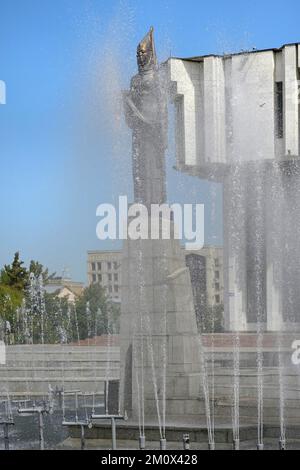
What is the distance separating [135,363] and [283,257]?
19.8 metres

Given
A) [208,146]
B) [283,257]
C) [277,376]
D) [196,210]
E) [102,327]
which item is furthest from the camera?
[102,327]

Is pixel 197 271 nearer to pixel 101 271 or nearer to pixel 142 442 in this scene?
pixel 101 271

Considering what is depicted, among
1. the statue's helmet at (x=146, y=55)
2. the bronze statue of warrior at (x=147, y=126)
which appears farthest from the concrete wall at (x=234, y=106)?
the bronze statue of warrior at (x=147, y=126)

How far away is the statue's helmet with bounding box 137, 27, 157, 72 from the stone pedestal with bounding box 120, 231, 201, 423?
2.86 meters

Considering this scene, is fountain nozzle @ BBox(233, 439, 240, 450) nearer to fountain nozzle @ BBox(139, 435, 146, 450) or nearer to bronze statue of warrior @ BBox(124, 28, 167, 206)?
fountain nozzle @ BBox(139, 435, 146, 450)

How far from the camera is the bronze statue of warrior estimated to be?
1441cm

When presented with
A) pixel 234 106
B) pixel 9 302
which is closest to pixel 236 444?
pixel 234 106

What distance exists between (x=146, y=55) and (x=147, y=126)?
118cm

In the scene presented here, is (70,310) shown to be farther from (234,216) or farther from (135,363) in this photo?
(135,363)

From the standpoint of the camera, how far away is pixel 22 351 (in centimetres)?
2650

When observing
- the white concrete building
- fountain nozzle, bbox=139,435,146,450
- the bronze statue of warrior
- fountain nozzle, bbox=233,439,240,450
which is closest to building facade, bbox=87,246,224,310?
the white concrete building

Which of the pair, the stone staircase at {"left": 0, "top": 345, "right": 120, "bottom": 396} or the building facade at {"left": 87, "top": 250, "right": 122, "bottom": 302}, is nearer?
the stone staircase at {"left": 0, "top": 345, "right": 120, "bottom": 396}

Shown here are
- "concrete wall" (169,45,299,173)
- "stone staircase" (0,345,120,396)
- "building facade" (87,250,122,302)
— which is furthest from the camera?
"building facade" (87,250,122,302)

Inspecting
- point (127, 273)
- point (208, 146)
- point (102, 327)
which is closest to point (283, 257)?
point (208, 146)
